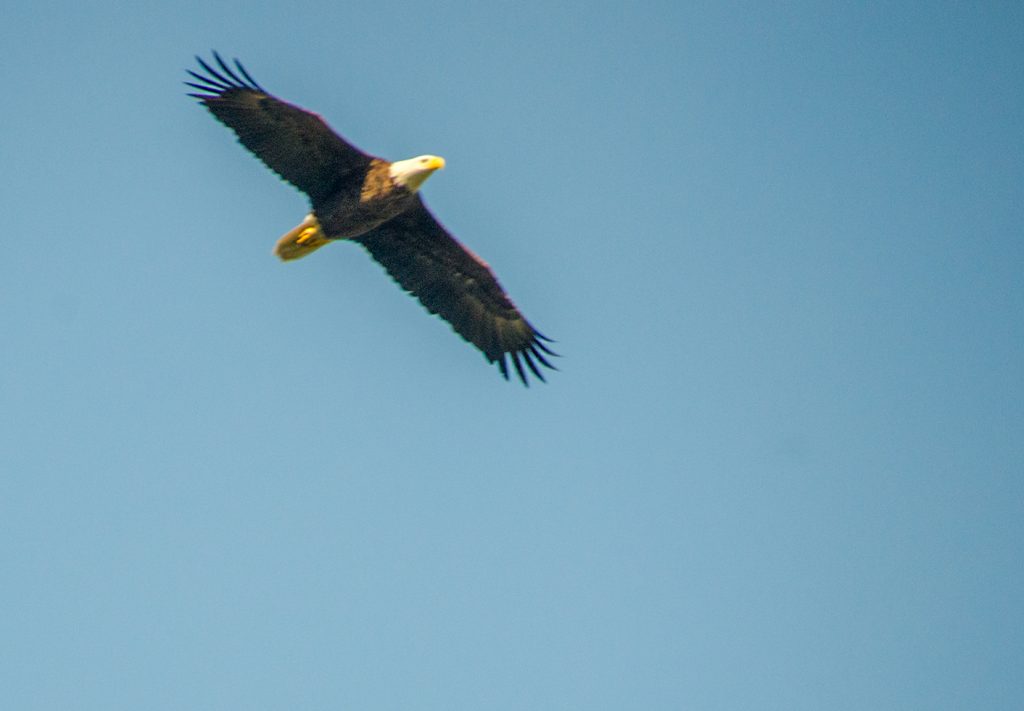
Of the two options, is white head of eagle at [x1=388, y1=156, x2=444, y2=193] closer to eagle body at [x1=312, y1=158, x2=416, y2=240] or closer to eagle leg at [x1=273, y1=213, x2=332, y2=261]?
eagle body at [x1=312, y1=158, x2=416, y2=240]

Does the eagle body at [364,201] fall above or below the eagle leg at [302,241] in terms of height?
above

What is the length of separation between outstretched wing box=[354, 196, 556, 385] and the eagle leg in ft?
2.17

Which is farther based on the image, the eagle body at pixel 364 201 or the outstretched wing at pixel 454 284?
the outstretched wing at pixel 454 284

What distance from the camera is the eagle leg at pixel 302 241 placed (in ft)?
52.1

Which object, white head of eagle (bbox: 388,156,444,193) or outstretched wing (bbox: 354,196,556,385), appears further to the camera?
outstretched wing (bbox: 354,196,556,385)

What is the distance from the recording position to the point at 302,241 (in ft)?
52.4

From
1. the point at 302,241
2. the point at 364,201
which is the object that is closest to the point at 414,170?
the point at 364,201

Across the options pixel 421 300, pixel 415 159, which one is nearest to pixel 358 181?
pixel 415 159

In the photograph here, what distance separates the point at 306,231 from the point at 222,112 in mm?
1508

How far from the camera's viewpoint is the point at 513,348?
683 inches

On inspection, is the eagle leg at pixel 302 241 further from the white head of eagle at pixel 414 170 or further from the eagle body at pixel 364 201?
the white head of eagle at pixel 414 170

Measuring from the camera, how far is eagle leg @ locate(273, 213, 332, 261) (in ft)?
52.1

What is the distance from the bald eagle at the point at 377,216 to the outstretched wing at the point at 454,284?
0.4 inches

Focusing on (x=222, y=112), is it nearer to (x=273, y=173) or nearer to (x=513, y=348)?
(x=273, y=173)
